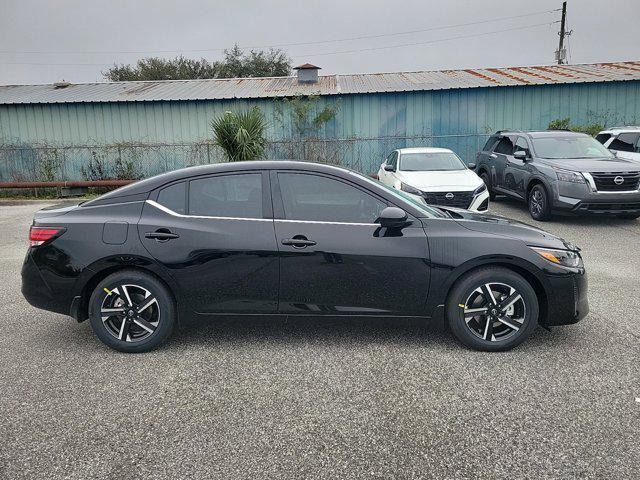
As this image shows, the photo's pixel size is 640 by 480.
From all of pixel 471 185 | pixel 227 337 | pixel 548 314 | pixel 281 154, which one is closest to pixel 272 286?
pixel 227 337

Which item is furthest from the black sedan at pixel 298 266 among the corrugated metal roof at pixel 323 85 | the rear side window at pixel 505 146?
the corrugated metal roof at pixel 323 85

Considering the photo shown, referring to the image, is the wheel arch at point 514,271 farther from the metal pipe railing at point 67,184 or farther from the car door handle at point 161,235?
the metal pipe railing at point 67,184

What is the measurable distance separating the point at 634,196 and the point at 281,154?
1058 centimetres

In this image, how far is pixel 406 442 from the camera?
9.80 feet

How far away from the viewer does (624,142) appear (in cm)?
1270

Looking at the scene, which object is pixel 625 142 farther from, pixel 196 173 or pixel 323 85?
pixel 196 173

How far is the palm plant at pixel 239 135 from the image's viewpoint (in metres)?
15.5

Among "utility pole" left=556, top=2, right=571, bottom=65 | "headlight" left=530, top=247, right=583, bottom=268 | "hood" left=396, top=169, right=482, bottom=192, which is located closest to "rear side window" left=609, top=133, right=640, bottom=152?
"hood" left=396, top=169, right=482, bottom=192

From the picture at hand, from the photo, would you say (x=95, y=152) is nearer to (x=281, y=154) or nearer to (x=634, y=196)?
(x=281, y=154)

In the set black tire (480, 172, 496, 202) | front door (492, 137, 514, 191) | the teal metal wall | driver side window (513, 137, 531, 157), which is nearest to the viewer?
driver side window (513, 137, 531, 157)

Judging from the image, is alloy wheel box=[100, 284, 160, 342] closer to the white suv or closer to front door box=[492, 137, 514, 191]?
front door box=[492, 137, 514, 191]

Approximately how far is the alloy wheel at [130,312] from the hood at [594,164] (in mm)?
8589

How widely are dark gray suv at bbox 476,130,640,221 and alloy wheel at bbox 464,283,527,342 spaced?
6687 millimetres

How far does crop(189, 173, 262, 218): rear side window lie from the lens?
4289 mm
